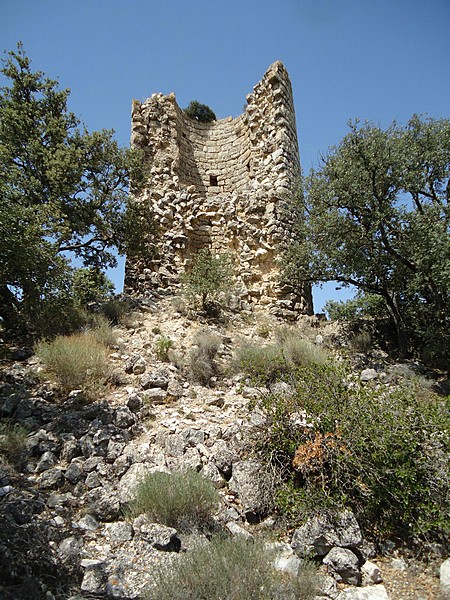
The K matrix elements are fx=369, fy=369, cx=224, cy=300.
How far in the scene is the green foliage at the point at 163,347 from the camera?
6.28 m

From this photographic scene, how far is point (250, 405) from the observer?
4.26 m

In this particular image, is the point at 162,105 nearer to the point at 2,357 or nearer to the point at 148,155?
the point at 148,155

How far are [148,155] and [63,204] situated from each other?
399 centimetres

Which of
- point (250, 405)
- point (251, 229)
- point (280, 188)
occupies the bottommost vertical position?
point (250, 405)

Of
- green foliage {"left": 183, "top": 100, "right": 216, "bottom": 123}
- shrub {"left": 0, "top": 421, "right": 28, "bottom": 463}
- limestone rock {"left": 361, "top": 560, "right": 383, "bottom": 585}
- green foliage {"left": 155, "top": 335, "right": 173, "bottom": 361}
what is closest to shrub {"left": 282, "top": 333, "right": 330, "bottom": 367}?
green foliage {"left": 155, "top": 335, "right": 173, "bottom": 361}

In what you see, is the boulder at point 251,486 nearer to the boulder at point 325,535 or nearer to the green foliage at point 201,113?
the boulder at point 325,535

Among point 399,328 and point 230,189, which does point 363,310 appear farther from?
point 230,189

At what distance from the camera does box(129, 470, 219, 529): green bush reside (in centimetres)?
334

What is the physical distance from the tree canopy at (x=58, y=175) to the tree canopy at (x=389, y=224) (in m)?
4.78

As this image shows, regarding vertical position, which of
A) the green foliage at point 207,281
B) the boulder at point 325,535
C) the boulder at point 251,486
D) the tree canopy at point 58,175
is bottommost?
the boulder at point 325,535

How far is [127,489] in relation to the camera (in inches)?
143

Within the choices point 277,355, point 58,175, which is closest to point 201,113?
point 58,175

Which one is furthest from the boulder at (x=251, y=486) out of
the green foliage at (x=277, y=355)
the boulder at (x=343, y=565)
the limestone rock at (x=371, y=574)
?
the green foliage at (x=277, y=355)

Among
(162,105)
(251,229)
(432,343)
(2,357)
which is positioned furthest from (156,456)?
(162,105)
